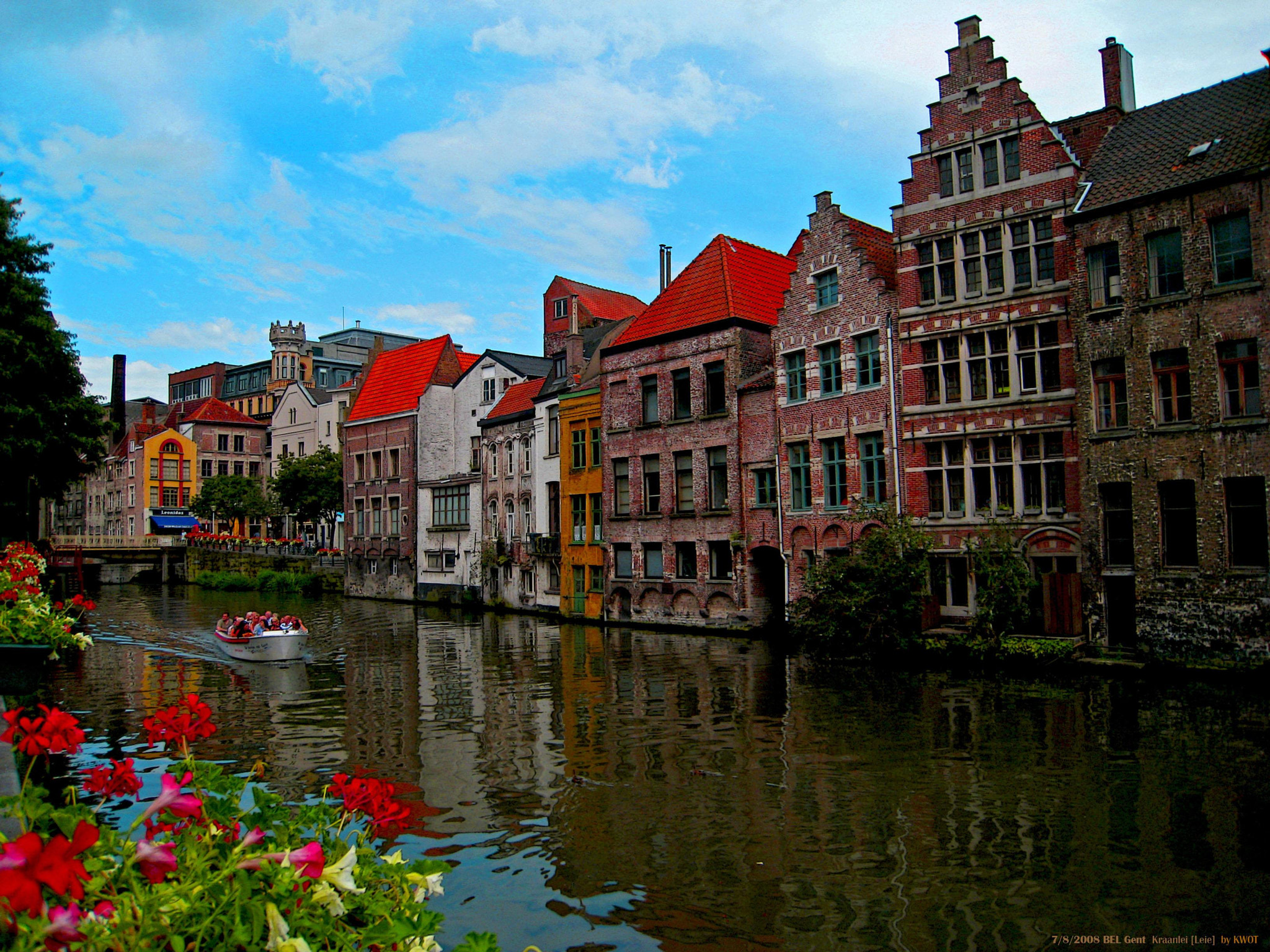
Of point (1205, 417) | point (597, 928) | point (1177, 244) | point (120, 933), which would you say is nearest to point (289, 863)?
point (120, 933)

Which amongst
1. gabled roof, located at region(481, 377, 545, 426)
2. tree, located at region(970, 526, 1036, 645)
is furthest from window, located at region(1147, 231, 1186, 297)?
gabled roof, located at region(481, 377, 545, 426)

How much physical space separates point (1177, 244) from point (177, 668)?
95.6 feet

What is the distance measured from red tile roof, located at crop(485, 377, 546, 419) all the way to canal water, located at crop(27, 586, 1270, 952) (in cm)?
2224

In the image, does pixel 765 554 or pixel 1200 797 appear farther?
pixel 765 554

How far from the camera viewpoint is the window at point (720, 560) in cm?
3466

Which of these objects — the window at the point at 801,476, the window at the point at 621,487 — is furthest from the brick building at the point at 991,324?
the window at the point at 621,487

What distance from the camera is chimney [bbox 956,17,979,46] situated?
27250 millimetres

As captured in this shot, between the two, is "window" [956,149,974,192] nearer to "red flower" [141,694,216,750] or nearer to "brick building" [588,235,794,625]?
"brick building" [588,235,794,625]

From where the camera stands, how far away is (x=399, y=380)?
5722 centimetres

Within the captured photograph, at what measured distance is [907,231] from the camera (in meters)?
28.6

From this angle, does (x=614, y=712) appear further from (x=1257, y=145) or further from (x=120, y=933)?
(x=1257, y=145)

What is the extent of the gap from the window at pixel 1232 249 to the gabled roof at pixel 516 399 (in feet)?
100

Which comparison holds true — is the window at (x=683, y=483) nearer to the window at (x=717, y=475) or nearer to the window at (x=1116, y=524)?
the window at (x=717, y=475)

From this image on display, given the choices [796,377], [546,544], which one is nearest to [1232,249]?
[796,377]
